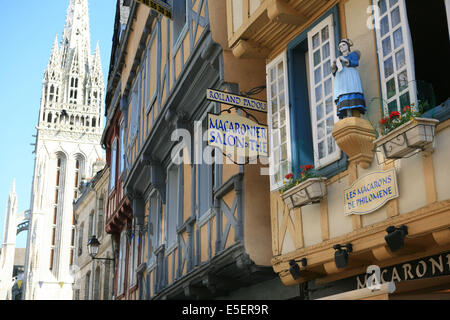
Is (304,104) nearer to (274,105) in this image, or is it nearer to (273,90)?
(274,105)

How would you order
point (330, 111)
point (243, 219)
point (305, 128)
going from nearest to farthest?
point (330, 111), point (305, 128), point (243, 219)

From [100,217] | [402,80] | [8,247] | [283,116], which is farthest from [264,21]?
[8,247]

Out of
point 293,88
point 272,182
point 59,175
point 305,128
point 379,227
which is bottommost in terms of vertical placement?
point 379,227

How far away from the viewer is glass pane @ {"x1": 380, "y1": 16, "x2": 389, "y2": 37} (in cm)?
698

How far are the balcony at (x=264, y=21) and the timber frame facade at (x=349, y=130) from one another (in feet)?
0.05

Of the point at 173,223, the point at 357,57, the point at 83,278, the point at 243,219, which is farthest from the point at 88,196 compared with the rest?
the point at 357,57

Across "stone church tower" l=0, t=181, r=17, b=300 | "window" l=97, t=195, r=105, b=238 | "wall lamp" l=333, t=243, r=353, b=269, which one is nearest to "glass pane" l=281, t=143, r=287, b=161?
"wall lamp" l=333, t=243, r=353, b=269

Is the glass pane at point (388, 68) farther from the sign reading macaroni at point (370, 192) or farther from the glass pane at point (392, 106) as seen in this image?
the sign reading macaroni at point (370, 192)

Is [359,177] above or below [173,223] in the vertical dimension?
below

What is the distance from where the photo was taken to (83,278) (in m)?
32.0

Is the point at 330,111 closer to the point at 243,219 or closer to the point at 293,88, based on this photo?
the point at 293,88

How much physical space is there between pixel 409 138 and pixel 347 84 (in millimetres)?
1234

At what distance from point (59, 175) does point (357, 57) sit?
83097 millimetres
